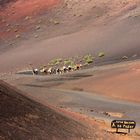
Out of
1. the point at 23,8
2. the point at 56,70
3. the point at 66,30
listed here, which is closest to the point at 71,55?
the point at 56,70

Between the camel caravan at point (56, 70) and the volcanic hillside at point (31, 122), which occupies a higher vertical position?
the camel caravan at point (56, 70)

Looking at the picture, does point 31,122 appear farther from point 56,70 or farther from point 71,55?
point 71,55

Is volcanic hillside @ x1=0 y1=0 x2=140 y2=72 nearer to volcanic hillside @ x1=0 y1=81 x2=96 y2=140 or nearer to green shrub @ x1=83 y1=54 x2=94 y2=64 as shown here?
green shrub @ x1=83 y1=54 x2=94 y2=64

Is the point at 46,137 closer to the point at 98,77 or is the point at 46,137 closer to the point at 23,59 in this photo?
the point at 98,77

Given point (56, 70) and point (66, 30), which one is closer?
point (56, 70)


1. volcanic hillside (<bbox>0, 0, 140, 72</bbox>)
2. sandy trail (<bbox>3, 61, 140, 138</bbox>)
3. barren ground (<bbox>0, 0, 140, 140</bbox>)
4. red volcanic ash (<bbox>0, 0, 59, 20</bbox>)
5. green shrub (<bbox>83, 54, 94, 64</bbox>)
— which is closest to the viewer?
barren ground (<bbox>0, 0, 140, 140</bbox>)

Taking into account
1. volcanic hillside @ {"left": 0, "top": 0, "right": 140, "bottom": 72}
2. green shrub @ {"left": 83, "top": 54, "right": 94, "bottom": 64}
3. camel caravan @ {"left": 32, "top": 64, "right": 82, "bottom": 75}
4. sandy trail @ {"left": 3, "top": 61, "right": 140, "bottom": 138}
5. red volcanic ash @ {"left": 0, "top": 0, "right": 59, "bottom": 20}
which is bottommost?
sandy trail @ {"left": 3, "top": 61, "right": 140, "bottom": 138}

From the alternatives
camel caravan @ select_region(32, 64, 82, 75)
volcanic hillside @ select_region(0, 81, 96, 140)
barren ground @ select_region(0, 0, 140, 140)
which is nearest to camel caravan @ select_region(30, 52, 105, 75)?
camel caravan @ select_region(32, 64, 82, 75)

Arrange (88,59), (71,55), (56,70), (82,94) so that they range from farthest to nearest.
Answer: (71,55)
(88,59)
(56,70)
(82,94)

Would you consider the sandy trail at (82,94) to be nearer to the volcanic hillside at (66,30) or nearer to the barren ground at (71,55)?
the barren ground at (71,55)

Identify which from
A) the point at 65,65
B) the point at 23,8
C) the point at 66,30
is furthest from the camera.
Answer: the point at 23,8

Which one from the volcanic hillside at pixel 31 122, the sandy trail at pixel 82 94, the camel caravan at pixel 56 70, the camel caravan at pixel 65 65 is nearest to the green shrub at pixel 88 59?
the camel caravan at pixel 65 65

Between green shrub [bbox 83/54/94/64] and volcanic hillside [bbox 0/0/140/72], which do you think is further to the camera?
volcanic hillside [bbox 0/0/140/72]

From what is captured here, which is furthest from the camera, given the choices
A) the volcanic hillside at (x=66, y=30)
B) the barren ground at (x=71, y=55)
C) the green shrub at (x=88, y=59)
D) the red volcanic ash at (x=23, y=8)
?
the red volcanic ash at (x=23, y=8)
